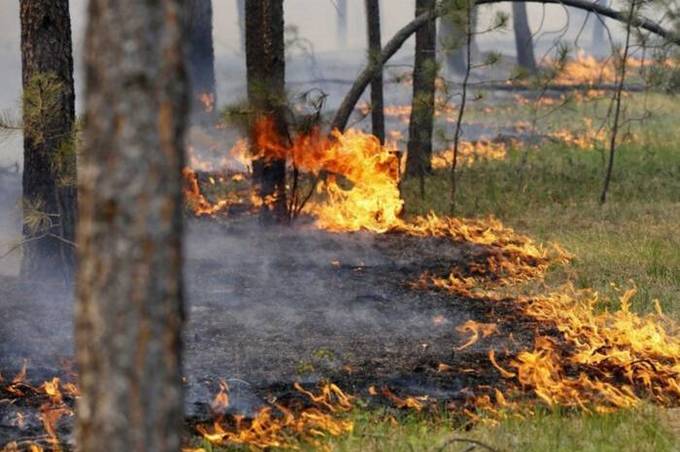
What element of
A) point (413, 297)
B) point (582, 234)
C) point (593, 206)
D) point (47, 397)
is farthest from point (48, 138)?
point (593, 206)

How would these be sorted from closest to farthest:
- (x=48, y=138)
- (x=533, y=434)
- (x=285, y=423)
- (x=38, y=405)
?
(x=533, y=434), (x=285, y=423), (x=38, y=405), (x=48, y=138)

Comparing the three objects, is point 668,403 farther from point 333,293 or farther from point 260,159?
point 260,159

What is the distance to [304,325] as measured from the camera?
819 cm

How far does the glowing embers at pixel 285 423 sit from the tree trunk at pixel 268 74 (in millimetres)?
5791

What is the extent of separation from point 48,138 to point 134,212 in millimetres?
6348

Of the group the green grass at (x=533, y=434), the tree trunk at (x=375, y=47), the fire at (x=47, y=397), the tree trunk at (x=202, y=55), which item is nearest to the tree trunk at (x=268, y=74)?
the tree trunk at (x=375, y=47)

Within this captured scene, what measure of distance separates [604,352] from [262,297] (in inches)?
115

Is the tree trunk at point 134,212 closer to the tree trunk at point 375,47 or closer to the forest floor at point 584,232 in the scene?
the forest floor at point 584,232

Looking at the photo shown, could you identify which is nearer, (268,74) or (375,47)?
(268,74)

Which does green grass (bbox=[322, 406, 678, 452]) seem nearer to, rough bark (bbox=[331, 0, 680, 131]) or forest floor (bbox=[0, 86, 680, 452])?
forest floor (bbox=[0, 86, 680, 452])

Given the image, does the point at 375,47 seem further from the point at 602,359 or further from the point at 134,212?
the point at 134,212

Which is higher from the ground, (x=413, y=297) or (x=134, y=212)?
(x=134, y=212)

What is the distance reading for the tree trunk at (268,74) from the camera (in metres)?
11.8

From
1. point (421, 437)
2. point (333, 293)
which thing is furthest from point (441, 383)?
point (333, 293)
